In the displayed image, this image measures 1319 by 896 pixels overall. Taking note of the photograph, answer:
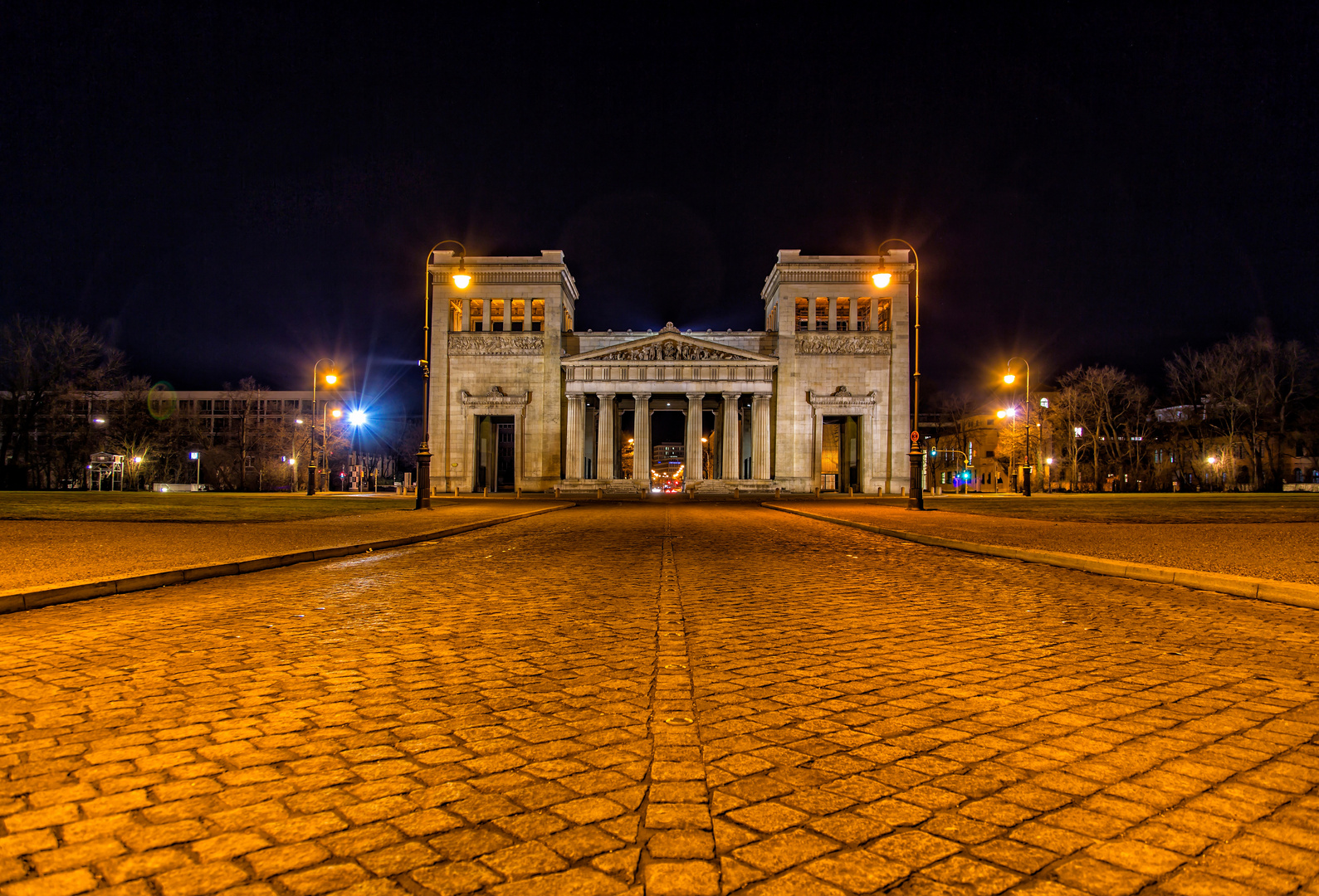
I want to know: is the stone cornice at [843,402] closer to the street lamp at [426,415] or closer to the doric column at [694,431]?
the doric column at [694,431]

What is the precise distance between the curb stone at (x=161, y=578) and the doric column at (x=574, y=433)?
47.0 m

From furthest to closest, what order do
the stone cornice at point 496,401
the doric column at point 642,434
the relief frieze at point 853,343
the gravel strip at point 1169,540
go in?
the stone cornice at point 496,401 < the relief frieze at point 853,343 < the doric column at point 642,434 < the gravel strip at point 1169,540

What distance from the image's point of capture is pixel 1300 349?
181 ft

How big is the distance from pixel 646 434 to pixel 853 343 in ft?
62.1

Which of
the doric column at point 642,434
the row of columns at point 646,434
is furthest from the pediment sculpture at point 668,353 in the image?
the doric column at point 642,434

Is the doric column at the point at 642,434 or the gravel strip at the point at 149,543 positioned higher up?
the doric column at the point at 642,434

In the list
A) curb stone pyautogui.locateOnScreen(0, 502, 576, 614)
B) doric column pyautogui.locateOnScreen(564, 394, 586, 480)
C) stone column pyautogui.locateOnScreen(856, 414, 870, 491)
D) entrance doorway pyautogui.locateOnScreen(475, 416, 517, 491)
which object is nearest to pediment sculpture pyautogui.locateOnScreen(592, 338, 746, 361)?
doric column pyautogui.locateOnScreen(564, 394, 586, 480)

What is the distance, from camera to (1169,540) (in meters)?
14.5

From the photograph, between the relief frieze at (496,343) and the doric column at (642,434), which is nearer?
the doric column at (642,434)

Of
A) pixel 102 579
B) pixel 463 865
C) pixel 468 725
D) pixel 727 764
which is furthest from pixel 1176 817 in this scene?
pixel 102 579

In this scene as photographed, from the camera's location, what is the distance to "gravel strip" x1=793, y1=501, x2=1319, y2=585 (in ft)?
33.8

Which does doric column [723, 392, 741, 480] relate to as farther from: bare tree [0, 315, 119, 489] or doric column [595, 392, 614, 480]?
bare tree [0, 315, 119, 489]

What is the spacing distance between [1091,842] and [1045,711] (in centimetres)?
167

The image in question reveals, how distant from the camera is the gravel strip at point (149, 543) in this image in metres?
9.29
